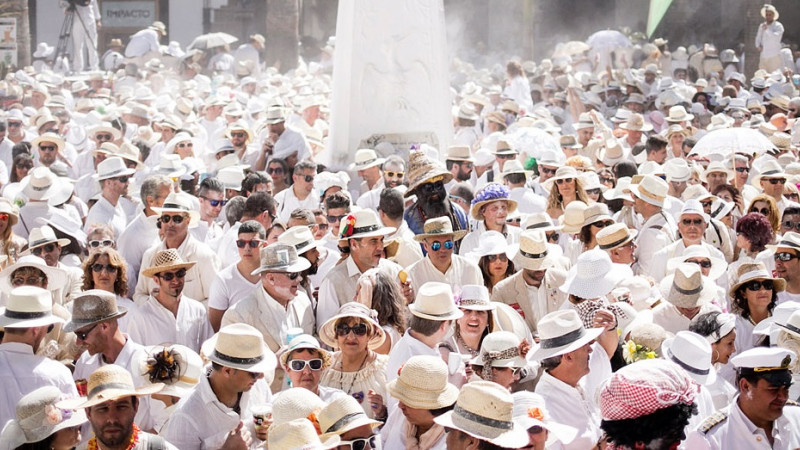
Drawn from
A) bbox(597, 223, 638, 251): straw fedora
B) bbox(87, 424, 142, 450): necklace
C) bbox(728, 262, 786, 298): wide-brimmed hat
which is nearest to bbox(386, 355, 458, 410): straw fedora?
bbox(87, 424, 142, 450): necklace

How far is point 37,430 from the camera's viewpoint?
4.57m

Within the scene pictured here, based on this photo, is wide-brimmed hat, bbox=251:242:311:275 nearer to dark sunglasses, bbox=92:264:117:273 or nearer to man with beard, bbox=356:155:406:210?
dark sunglasses, bbox=92:264:117:273

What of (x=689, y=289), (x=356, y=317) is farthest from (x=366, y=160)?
(x=356, y=317)

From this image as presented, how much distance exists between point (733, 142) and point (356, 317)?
5.79m

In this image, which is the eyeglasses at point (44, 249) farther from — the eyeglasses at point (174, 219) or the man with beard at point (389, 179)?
the man with beard at point (389, 179)

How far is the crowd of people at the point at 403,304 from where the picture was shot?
470 centimetres

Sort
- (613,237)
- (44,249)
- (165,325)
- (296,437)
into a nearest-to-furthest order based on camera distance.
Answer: (296,437), (165,325), (44,249), (613,237)

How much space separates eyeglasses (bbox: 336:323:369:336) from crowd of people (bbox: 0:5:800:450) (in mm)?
10

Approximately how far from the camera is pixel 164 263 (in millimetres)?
6641

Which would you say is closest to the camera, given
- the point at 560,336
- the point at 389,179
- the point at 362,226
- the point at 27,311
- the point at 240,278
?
the point at 560,336

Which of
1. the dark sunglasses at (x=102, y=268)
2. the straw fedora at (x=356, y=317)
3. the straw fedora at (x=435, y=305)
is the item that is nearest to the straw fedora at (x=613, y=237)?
the straw fedora at (x=435, y=305)

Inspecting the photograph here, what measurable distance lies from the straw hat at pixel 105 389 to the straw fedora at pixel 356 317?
1261mm

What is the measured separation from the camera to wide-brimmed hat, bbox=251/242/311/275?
6430 millimetres

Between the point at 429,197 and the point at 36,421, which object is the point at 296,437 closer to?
the point at 36,421
